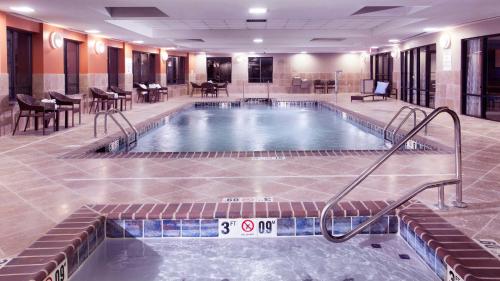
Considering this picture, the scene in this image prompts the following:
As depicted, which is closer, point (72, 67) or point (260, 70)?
point (72, 67)

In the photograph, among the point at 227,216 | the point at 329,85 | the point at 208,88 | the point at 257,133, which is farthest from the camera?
the point at 329,85

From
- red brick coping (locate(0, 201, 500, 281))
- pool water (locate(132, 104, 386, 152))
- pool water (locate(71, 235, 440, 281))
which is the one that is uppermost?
pool water (locate(132, 104, 386, 152))

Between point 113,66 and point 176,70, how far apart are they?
7473mm

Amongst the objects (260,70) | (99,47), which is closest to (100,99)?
(99,47)

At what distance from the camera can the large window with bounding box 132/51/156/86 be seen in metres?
18.4

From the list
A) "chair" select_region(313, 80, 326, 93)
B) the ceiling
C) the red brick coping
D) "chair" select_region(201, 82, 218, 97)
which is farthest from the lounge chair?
the red brick coping

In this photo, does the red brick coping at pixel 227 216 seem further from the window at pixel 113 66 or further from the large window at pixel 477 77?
the window at pixel 113 66

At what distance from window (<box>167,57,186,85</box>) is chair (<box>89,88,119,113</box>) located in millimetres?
8870

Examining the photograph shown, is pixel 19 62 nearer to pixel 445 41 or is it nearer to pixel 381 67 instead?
pixel 445 41

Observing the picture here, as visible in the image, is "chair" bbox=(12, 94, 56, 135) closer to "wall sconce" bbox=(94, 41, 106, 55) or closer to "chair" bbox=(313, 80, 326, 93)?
"wall sconce" bbox=(94, 41, 106, 55)

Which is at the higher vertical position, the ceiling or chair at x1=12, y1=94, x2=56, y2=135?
the ceiling

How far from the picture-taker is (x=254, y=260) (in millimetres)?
3432

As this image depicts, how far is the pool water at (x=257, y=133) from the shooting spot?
27.6 feet

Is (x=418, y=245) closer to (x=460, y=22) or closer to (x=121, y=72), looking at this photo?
(x=460, y=22)
